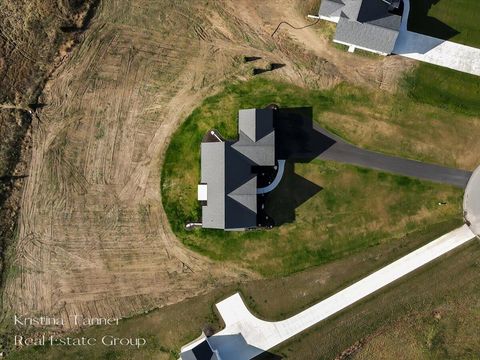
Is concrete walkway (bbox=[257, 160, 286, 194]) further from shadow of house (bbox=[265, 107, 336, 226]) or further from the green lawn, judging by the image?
the green lawn

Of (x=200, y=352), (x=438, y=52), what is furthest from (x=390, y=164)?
(x=200, y=352)

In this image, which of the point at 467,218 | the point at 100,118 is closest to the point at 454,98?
the point at 467,218

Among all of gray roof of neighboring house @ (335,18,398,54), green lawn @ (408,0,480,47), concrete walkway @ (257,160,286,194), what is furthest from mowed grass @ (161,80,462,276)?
green lawn @ (408,0,480,47)

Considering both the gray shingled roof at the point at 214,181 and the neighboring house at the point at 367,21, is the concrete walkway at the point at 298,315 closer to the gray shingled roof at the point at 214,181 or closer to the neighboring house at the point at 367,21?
the gray shingled roof at the point at 214,181

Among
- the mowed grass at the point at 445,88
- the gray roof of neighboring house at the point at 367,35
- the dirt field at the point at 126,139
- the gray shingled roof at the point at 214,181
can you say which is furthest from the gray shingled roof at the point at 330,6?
the gray shingled roof at the point at 214,181

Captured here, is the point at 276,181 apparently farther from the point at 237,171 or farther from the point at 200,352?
the point at 200,352

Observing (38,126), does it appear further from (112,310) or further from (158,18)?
(112,310)
